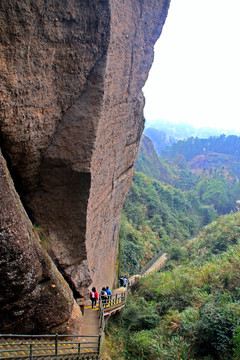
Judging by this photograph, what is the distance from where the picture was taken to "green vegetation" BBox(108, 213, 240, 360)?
10133 millimetres

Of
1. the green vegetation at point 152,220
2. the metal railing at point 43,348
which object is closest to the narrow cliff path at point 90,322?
the metal railing at point 43,348

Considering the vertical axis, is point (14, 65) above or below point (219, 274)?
above

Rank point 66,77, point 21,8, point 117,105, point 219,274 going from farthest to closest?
point 219,274 < point 117,105 < point 66,77 < point 21,8

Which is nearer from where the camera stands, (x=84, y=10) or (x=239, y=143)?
(x=84, y=10)

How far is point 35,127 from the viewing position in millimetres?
7031

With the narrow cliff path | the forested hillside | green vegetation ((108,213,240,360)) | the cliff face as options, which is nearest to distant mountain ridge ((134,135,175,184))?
the forested hillside

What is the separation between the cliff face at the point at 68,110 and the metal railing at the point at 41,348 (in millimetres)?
446

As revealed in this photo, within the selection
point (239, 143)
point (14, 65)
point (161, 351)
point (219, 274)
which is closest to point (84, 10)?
point (14, 65)

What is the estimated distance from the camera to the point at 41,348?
6.66m

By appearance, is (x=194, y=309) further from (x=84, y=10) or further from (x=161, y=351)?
(x=84, y=10)

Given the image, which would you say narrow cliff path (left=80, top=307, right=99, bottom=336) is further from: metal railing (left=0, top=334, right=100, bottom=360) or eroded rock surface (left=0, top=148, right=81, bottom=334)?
eroded rock surface (left=0, top=148, right=81, bottom=334)

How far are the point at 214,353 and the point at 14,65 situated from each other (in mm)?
9887

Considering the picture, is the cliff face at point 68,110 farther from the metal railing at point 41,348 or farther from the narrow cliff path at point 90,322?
the narrow cliff path at point 90,322

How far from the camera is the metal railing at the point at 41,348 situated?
6.03 metres
